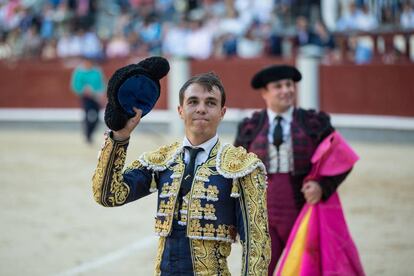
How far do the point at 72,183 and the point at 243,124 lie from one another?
→ 5917 mm

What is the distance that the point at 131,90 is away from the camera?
2.87 m

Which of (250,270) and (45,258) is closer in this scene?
(250,270)

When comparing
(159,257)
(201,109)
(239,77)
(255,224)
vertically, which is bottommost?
(159,257)

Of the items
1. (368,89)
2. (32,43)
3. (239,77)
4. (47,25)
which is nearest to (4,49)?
(32,43)

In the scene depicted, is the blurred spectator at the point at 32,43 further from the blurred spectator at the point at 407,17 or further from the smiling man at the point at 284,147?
the smiling man at the point at 284,147

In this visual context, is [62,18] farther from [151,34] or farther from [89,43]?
[151,34]

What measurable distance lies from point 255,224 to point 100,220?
212 inches

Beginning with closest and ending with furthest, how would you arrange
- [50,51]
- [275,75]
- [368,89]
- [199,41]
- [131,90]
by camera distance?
[131,90], [275,75], [368,89], [199,41], [50,51]

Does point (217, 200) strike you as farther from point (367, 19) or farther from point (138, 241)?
point (367, 19)

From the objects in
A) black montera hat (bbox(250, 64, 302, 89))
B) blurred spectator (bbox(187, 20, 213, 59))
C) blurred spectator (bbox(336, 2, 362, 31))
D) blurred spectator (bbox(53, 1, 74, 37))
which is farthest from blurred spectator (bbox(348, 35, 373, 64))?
black montera hat (bbox(250, 64, 302, 89))

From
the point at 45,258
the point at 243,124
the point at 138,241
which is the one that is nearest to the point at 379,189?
the point at 138,241

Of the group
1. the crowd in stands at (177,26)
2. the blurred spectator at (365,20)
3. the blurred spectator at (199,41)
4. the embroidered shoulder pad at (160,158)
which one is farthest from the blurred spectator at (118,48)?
the embroidered shoulder pad at (160,158)

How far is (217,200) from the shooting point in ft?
9.87

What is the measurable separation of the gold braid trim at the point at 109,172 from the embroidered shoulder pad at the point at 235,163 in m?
0.34
